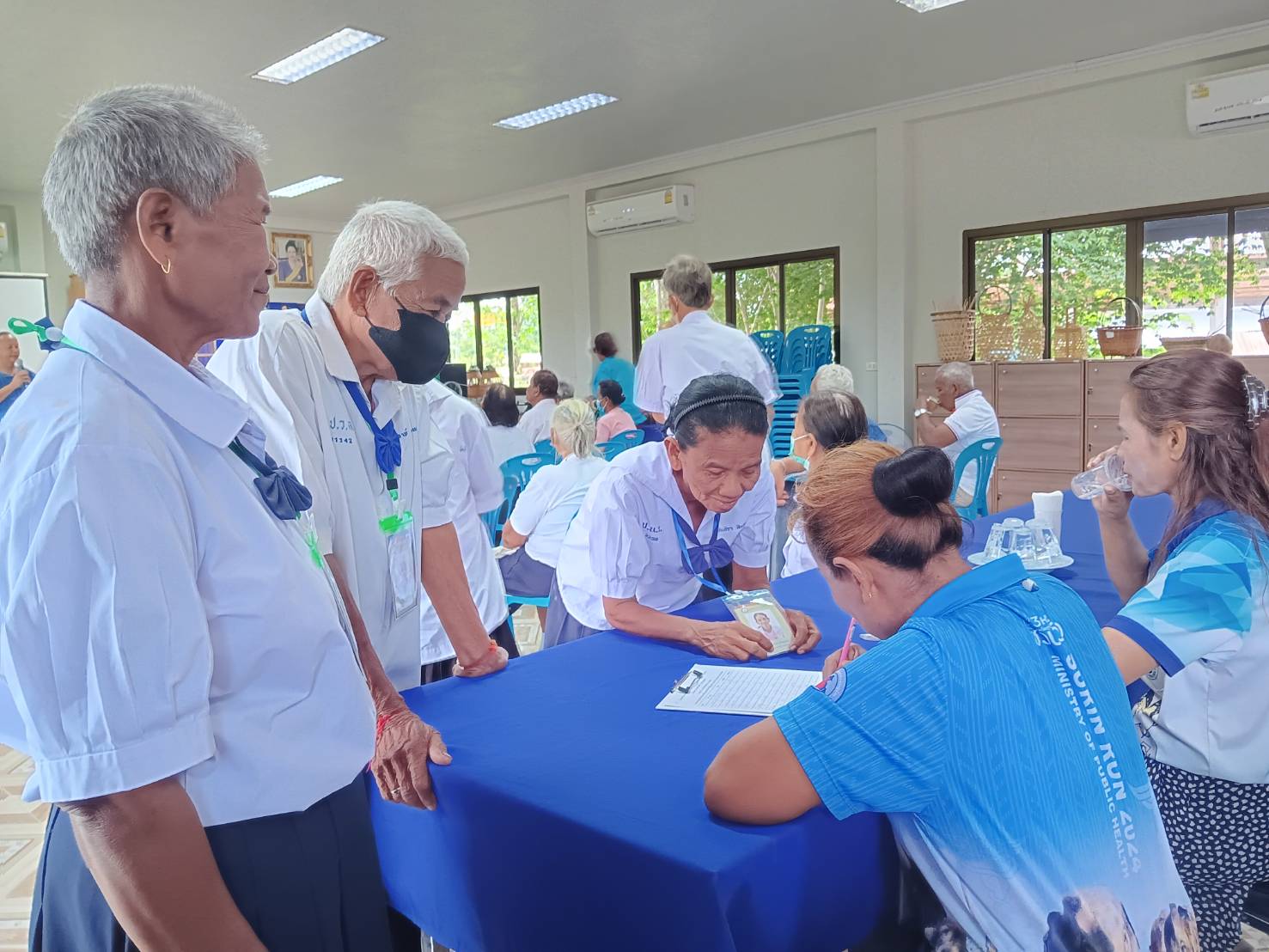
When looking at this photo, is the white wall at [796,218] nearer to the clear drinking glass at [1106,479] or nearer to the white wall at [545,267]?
the white wall at [545,267]

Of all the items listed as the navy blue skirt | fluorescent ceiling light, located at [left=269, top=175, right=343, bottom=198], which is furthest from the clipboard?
fluorescent ceiling light, located at [left=269, top=175, right=343, bottom=198]

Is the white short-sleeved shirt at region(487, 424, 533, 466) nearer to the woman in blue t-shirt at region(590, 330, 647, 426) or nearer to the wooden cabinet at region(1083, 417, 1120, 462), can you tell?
the woman in blue t-shirt at region(590, 330, 647, 426)

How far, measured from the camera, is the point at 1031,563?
2.44 m

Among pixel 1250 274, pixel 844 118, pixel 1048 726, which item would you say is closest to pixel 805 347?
pixel 844 118

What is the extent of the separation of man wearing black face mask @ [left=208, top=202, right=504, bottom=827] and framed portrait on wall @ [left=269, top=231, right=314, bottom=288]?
410 inches

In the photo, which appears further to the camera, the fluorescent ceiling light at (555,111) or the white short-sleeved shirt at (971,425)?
the fluorescent ceiling light at (555,111)

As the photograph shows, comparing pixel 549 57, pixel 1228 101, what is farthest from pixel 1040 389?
pixel 549 57

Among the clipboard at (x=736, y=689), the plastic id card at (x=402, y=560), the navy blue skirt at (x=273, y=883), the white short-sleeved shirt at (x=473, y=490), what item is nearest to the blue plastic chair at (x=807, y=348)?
the white short-sleeved shirt at (x=473, y=490)

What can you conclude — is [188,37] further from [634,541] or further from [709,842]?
[709,842]

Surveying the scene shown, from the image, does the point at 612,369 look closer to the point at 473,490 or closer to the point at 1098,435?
the point at 1098,435

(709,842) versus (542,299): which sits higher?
(542,299)

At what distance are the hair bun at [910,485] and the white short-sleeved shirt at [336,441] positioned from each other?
2.79 ft

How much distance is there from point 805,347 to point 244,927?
25.1 ft

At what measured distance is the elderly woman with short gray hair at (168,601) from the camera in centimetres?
70
